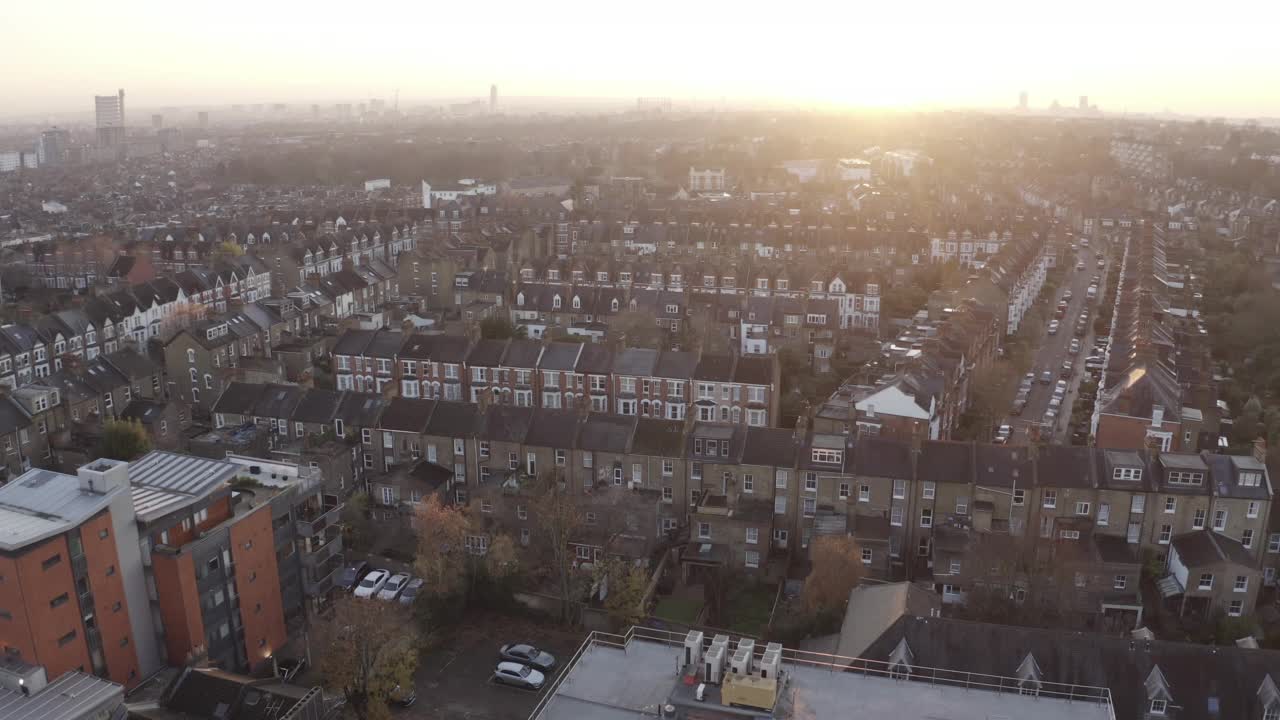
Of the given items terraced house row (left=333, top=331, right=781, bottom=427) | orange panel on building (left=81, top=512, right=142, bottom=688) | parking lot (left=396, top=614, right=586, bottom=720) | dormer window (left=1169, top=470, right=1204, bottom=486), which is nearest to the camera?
orange panel on building (left=81, top=512, right=142, bottom=688)

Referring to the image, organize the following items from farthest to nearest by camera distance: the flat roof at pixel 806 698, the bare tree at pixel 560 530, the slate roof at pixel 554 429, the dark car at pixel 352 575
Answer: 1. the slate roof at pixel 554 429
2. the dark car at pixel 352 575
3. the bare tree at pixel 560 530
4. the flat roof at pixel 806 698

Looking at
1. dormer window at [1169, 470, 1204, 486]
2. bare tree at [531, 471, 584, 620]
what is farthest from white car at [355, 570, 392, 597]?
dormer window at [1169, 470, 1204, 486]

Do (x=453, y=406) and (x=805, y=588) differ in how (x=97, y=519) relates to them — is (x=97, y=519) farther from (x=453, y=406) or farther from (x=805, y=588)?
(x=805, y=588)

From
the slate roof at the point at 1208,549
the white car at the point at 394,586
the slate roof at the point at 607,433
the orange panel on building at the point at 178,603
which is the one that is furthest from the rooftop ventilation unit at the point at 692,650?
the slate roof at the point at 1208,549

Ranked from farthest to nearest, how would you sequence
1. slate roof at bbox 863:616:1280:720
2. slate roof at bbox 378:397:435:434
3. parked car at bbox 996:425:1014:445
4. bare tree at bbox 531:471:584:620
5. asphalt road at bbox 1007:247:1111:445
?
1. asphalt road at bbox 1007:247:1111:445
2. parked car at bbox 996:425:1014:445
3. slate roof at bbox 378:397:435:434
4. bare tree at bbox 531:471:584:620
5. slate roof at bbox 863:616:1280:720

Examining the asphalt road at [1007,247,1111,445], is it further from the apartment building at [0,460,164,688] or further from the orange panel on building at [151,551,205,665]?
the apartment building at [0,460,164,688]

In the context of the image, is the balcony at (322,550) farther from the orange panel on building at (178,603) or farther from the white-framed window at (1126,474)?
the white-framed window at (1126,474)

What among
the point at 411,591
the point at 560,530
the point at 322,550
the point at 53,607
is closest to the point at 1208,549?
the point at 560,530

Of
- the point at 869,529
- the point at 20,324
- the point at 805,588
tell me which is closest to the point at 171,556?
the point at 805,588
